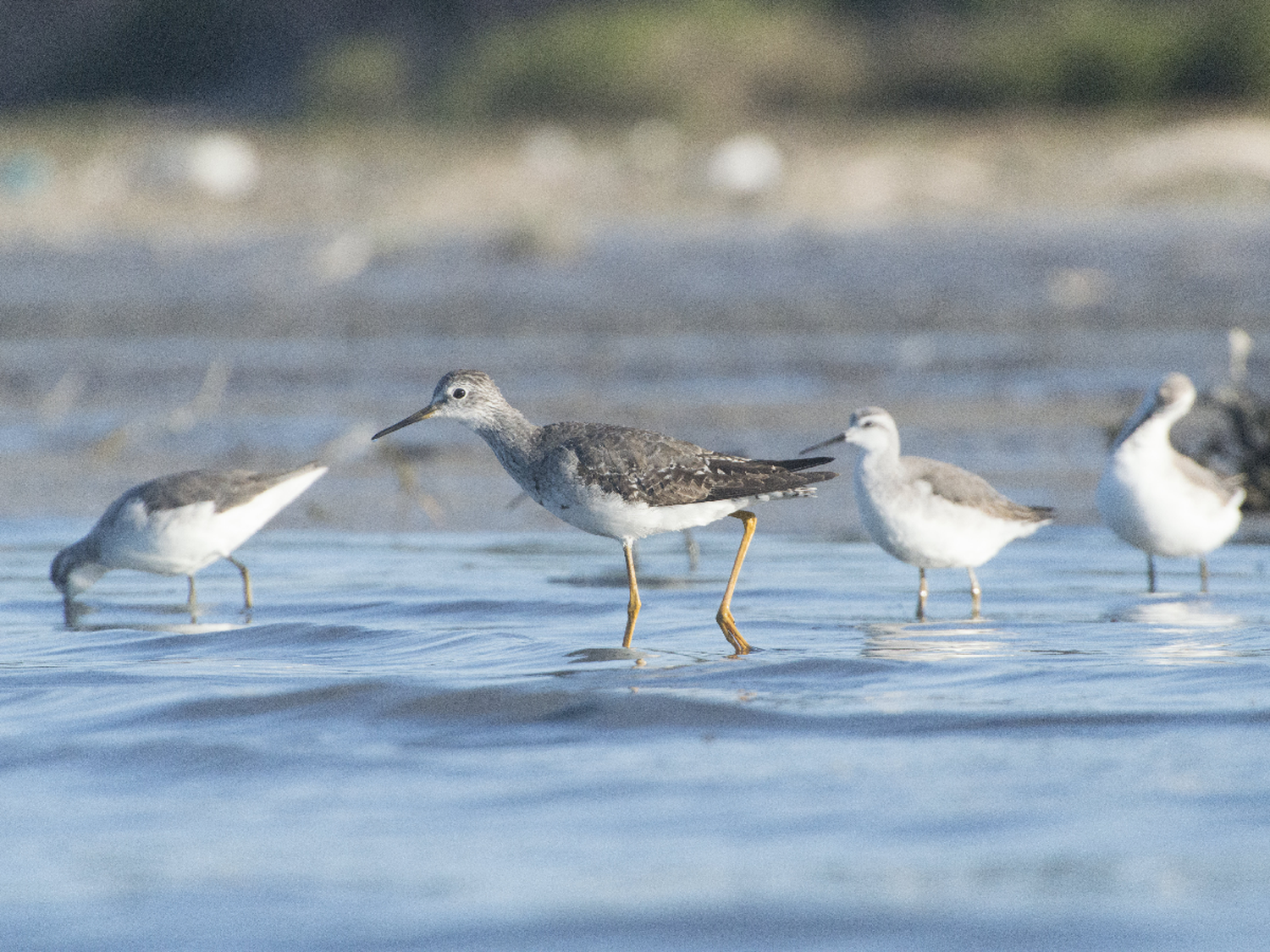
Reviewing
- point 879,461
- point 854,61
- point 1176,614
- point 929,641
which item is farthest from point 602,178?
point 929,641

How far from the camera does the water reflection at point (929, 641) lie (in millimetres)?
6906

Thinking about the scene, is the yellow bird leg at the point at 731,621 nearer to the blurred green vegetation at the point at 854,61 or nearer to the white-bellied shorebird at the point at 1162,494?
the white-bellied shorebird at the point at 1162,494

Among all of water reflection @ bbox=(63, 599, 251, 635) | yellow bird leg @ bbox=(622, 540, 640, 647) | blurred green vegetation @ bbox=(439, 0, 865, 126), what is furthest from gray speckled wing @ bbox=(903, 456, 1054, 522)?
blurred green vegetation @ bbox=(439, 0, 865, 126)

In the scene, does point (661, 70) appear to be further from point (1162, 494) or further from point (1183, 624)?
point (1183, 624)

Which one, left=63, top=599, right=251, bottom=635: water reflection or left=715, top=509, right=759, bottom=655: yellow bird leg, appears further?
left=63, top=599, right=251, bottom=635: water reflection

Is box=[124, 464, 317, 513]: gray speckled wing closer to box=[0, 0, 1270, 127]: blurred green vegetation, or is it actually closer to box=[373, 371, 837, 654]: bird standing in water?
box=[373, 371, 837, 654]: bird standing in water

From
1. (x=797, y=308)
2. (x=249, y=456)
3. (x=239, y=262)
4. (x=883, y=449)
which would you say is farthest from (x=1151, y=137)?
(x=883, y=449)

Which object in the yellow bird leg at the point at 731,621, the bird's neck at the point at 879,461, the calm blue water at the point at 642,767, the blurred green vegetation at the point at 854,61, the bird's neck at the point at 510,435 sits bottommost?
the calm blue water at the point at 642,767

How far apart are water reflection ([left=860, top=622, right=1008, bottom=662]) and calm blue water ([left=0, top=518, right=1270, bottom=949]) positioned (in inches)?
1.1

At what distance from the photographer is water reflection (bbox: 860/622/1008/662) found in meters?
6.91

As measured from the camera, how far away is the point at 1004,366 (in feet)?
52.7

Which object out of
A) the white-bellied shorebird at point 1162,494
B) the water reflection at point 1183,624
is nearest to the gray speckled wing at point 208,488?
the white-bellied shorebird at point 1162,494

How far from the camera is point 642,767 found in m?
5.59

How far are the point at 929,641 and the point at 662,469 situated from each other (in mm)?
Result: 1247
